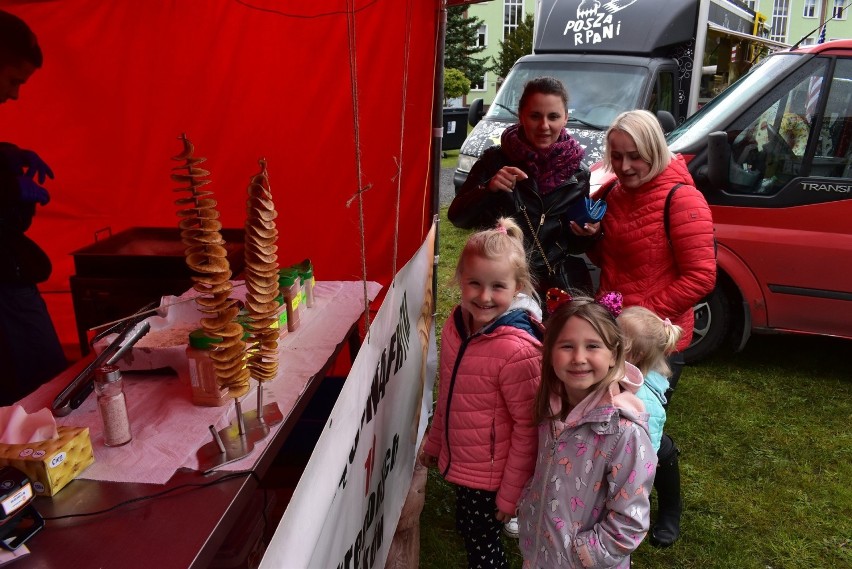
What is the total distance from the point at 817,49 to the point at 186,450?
400 centimetres

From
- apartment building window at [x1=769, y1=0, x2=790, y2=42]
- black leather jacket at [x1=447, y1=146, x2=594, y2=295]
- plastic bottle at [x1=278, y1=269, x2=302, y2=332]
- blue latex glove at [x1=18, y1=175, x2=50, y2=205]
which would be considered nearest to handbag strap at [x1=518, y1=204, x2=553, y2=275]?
black leather jacket at [x1=447, y1=146, x2=594, y2=295]

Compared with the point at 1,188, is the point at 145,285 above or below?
below

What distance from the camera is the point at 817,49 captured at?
3625 millimetres

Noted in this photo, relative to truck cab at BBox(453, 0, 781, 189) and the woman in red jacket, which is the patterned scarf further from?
truck cab at BBox(453, 0, 781, 189)

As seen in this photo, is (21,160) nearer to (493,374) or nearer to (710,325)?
(493,374)

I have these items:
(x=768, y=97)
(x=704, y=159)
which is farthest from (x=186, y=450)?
(x=768, y=97)

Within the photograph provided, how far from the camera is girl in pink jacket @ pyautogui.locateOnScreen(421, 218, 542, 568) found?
1.81m

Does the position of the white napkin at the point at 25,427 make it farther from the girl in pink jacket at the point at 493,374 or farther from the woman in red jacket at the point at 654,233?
the woman in red jacket at the point at 654,233

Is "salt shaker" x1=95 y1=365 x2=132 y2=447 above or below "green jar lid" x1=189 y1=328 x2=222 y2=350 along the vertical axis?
below

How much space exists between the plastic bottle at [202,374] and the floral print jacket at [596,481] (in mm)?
956

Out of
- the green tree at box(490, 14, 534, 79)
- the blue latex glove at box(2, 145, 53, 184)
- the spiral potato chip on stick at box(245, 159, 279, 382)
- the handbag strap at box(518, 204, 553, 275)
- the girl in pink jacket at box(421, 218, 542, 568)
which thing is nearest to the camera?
the spiral potato chip on stick at box(245, 159, 279, 382)

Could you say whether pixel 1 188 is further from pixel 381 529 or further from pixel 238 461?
pixel 381 529

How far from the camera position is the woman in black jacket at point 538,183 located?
226 cm

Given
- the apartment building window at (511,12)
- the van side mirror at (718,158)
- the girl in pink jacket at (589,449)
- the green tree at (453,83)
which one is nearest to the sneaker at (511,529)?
the girl in pink jacket at (589,449)
